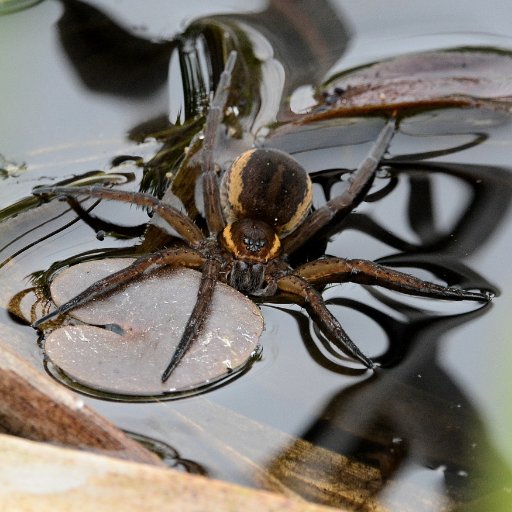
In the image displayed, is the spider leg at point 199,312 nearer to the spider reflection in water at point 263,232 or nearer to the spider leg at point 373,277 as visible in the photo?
the spider reflection in water at point 263,232

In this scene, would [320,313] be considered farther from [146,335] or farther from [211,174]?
[211,174]

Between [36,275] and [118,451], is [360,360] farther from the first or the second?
[36,275]

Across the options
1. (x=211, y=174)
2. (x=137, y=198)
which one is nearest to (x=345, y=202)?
(x=211, y=174)

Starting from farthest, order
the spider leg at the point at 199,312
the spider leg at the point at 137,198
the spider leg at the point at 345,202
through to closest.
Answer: the spider leg at the point at 345,202 < the spider leg at the point at 137,198 < the spider leg at the point at 199,312

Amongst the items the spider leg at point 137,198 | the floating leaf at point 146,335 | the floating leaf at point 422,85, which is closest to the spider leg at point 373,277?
the floating leaf at point 146,335

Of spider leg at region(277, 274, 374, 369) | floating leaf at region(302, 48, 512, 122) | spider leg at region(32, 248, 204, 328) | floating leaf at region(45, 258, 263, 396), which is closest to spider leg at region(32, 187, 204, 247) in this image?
spider leg at region(32, 248, 204, 328)

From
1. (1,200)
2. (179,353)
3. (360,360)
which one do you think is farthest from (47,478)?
(1,200)

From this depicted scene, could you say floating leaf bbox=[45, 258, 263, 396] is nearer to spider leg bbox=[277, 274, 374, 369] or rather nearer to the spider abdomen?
spider leg bbox=[277, 274, 374, 369]
